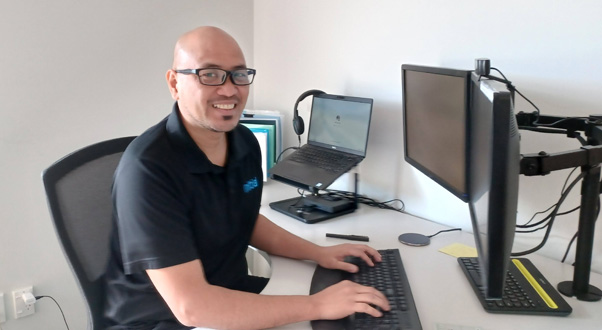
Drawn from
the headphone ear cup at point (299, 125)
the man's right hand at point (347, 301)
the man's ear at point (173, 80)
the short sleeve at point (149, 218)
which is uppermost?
the man's ear at point (173, 80)

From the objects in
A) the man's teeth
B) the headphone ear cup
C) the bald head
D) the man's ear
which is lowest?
the headphone ear cup

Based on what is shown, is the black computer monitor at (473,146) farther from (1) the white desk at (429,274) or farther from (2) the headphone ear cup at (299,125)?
(2) the headphone ear cup at (299,125)

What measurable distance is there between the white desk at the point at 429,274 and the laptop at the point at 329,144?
159 mm

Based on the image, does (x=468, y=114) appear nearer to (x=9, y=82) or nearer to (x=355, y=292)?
(x=355, y=292)

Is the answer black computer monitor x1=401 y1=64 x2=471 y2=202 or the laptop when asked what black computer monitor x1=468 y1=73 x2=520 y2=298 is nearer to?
black computer monitor x1=401 y1=64 x2=471 y2=202

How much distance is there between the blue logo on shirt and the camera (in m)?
1.40

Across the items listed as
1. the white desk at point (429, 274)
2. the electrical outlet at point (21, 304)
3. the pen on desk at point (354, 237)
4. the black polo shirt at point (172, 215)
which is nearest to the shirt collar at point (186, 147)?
the black polo shirt at point (172, 215)

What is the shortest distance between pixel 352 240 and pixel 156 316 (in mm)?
635

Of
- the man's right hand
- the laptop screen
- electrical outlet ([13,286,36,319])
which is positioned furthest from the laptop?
electrical outlet ([13,286,36,319])

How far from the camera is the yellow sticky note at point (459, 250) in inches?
56.4

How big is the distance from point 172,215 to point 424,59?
41.6 inches

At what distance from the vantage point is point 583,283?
1168 millimetres

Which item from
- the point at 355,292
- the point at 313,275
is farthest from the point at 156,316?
the point at 355,292

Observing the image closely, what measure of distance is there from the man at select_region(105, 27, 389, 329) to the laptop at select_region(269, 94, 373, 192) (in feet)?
1.19
